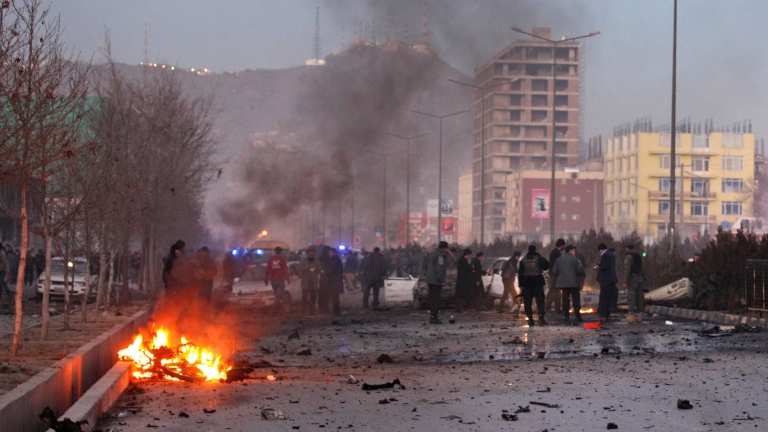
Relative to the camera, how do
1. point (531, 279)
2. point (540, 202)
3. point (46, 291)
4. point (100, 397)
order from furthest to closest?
point (540, 202) → point (531, 279) → point (46, 291) → point (100, 397)

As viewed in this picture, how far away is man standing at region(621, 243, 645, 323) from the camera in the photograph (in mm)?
17953

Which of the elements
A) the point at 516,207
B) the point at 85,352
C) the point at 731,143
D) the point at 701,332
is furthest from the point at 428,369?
the point at 516,207

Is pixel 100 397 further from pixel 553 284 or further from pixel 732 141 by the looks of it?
pixel 732 141

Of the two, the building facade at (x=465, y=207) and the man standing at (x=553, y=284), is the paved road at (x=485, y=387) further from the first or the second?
the building facade at (x=465, y=207)

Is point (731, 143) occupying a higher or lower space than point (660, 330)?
higher

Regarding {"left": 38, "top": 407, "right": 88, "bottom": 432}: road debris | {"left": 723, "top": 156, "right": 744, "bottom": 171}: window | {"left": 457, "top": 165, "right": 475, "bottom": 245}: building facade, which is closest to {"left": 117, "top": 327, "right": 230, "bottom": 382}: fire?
{"left": 38, "top": 407, "right": 88, "bottom": 432}: road debris

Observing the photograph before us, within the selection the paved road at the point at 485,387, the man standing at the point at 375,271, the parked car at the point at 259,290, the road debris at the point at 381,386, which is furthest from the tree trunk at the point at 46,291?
the man standing at the point at 375,271

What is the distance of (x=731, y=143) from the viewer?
9425 centimetres

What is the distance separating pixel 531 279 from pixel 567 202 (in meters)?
85.6

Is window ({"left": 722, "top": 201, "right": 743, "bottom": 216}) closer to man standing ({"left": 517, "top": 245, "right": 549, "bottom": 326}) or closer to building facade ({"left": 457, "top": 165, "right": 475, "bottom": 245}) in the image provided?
building facade ({"left": 457, "top": 165, "right": 475, "bottom": 245})

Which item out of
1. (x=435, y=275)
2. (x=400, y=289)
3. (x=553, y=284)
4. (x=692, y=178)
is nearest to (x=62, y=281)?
(x=400, y=289)

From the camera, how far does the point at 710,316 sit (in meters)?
19.4

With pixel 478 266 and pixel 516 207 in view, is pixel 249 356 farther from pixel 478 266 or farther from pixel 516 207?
pixel 516 207

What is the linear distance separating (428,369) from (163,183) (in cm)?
1798
